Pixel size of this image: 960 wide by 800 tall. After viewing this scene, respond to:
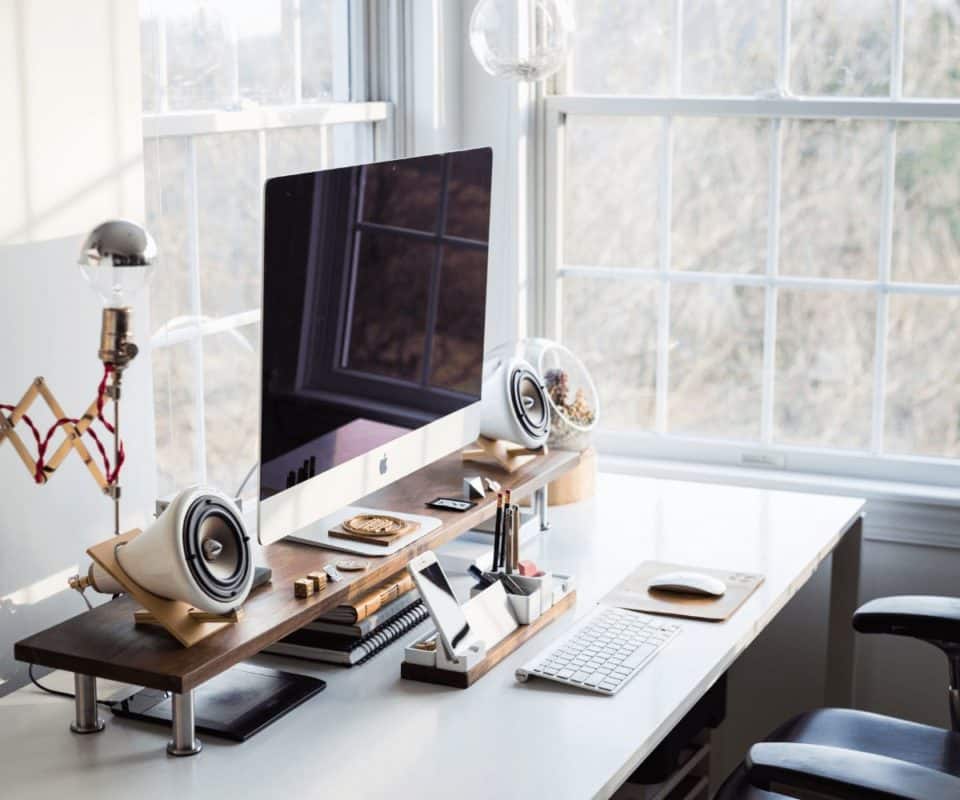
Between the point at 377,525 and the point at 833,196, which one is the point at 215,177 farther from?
the point at 833,196

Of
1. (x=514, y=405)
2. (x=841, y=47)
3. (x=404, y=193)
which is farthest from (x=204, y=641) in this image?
(x=841, y=47)

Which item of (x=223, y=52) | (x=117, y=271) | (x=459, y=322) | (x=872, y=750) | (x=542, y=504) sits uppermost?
(x=223, y=52)

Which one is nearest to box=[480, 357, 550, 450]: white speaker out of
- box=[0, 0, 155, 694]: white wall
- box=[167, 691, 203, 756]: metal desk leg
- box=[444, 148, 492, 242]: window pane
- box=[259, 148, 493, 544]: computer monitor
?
box=[259, 148, 493, 544]: computer monitor

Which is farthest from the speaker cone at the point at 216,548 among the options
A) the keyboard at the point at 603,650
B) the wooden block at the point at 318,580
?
the keyboard at the point at 603,650

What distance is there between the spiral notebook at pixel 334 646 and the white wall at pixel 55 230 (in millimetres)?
311

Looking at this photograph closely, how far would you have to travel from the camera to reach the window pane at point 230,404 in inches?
103

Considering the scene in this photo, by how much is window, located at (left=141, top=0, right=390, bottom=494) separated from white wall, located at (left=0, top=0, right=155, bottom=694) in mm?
307

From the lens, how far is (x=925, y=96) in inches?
120

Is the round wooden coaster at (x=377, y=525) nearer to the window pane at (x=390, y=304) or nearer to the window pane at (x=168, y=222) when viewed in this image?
the window pane at (x=390, y=304)

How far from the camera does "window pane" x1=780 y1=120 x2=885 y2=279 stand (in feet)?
10.2

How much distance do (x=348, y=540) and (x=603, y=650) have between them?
416mm

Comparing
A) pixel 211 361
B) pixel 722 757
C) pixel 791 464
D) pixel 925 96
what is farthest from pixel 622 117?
pixel 722 757

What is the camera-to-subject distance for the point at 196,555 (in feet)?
5.98

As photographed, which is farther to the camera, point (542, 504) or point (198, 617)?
point (542, 504)
